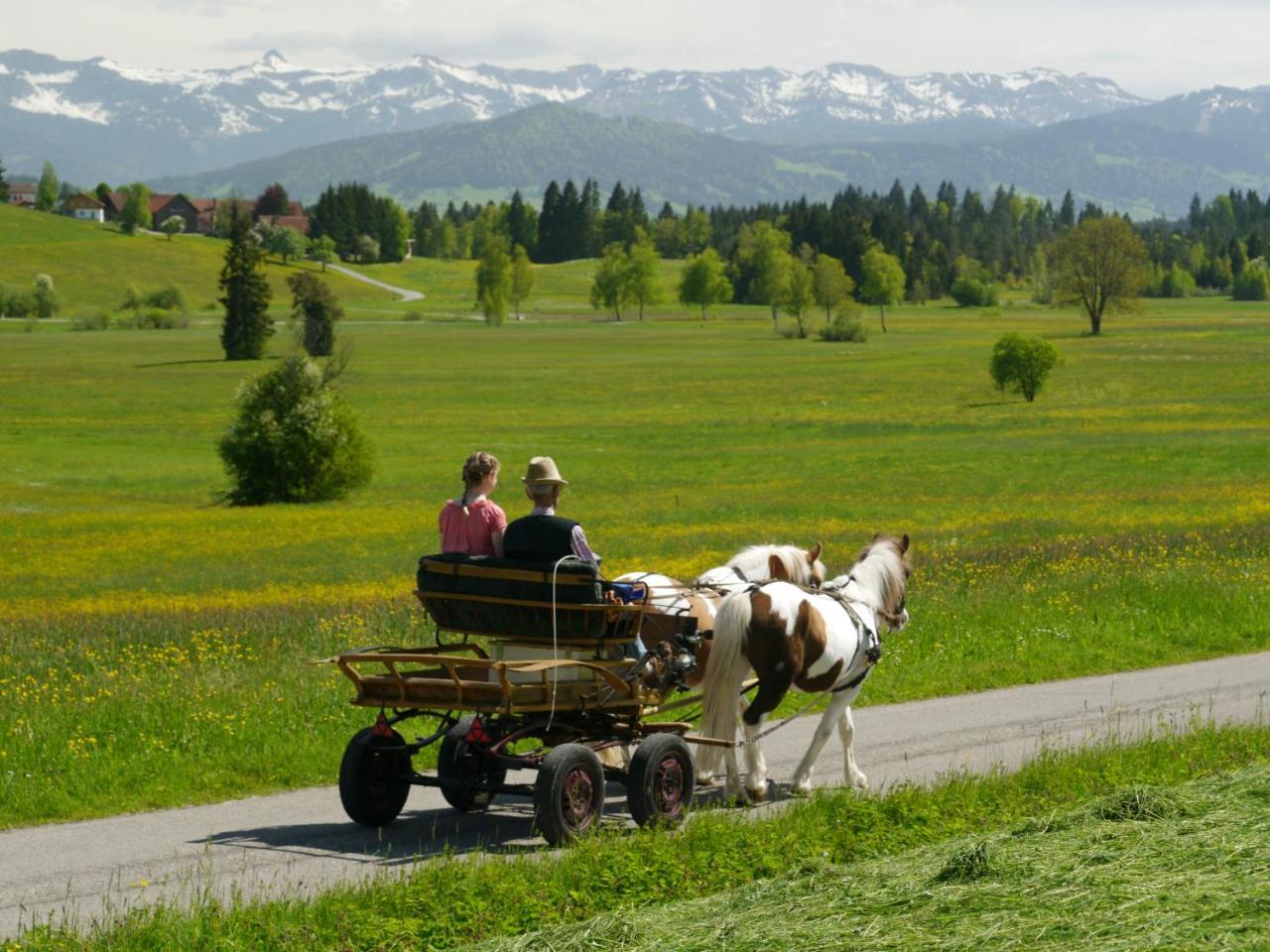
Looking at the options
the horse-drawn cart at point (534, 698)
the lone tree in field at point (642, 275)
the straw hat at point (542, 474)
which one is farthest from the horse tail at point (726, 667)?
the lone tree in field at point (642, 275)

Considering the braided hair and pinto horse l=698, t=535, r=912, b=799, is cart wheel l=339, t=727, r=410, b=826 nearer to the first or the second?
the braided hair

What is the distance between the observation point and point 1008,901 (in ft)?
25.3

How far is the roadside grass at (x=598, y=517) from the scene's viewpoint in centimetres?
1506

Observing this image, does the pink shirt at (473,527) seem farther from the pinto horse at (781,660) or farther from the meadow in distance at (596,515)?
the meadow in distance at (596,515)

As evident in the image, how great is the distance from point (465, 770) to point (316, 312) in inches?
4072

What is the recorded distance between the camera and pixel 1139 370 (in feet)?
304

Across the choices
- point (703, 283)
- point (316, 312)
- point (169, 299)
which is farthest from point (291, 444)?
point (703, 283)

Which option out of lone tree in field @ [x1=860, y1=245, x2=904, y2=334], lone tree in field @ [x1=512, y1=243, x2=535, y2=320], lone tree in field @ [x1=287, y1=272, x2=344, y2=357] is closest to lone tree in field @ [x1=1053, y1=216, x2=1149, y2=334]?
lone tree in field @ [x1=860, y1=245, x2=904, y2=334]

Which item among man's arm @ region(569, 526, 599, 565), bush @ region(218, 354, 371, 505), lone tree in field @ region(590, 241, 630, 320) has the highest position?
lone tree in field @ region(590, 241, 630, 320)

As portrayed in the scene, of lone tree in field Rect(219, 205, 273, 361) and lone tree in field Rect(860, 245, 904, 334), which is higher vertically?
lone tree in field Rect(860, 245, 904, 334)

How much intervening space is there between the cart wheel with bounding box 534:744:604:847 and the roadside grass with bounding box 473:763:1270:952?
7.05 ft

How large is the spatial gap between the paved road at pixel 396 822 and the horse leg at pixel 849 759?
191mm

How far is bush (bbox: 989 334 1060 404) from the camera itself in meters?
79.4

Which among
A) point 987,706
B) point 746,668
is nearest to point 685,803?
point 746,668
